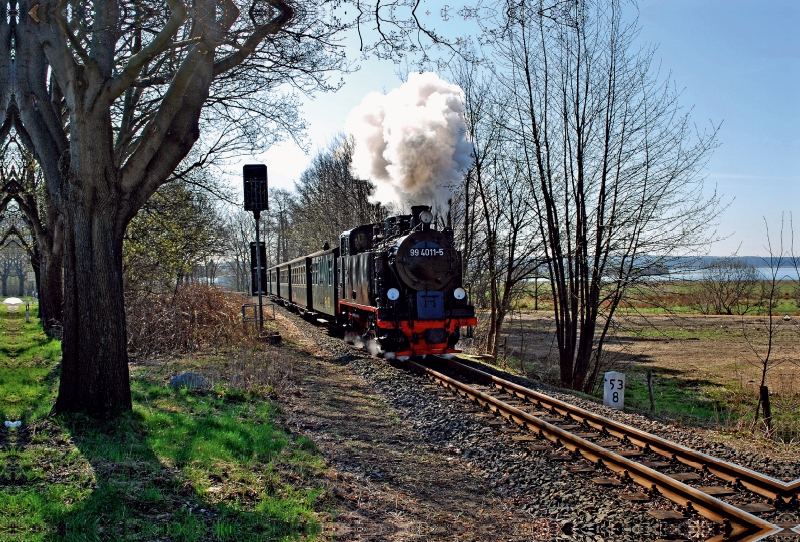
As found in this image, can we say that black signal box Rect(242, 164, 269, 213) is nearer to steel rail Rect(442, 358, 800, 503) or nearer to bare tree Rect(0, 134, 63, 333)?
bare tree Rect(0, 134, 63, 333)

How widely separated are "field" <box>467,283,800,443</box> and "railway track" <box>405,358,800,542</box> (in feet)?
7.56

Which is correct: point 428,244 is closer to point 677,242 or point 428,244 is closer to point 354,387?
point 354,387

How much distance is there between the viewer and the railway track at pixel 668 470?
4.35 m

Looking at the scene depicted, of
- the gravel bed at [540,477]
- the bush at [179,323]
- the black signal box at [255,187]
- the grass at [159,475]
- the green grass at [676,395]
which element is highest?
the black signal box at [255,187]

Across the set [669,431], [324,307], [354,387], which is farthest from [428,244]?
[324,307]

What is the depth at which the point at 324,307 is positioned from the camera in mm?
19062

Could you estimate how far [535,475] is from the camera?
567 cm

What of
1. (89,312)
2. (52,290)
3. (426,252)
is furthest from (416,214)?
(52,290)

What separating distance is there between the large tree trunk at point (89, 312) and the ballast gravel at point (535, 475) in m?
2.32

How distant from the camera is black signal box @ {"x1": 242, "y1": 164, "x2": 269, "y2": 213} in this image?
14.1 m

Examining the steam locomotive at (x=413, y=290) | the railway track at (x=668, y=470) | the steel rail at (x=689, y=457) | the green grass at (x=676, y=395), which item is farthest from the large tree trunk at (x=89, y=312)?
the green grass at (x=676, y=395)

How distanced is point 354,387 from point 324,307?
8.83 m

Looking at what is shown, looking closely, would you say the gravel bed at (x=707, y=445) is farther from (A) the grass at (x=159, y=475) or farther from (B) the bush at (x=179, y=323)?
(B) the bush at (x=179, y=323)

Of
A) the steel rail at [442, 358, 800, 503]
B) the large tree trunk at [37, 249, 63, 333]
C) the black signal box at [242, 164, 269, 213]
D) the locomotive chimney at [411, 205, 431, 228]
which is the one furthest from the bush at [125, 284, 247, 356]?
the steel rail at [442, 358, 800, 503]
